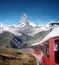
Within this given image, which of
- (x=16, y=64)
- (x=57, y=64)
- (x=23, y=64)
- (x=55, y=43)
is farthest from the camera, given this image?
(x=23, y=64)

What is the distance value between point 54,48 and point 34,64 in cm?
1461

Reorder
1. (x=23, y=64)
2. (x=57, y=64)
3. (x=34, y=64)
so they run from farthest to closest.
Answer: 1. (x=34, y=64)
2. (x=23, y=64)
3. (x=57, y=64)

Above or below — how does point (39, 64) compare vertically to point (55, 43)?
below

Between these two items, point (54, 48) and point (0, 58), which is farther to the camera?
point (0, 58)

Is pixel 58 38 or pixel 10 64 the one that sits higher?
pixel 58 38

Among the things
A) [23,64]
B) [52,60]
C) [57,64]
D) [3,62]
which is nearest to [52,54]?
[52,60]

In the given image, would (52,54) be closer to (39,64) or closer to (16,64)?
(16,64)

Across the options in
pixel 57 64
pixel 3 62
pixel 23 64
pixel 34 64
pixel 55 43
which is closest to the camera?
pixel 57 64

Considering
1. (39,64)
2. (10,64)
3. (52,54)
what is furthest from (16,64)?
(52,54)

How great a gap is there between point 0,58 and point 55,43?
10640mm

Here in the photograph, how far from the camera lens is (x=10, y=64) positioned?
2167cm

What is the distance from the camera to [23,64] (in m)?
24.3

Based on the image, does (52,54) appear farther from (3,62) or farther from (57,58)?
(3,62)

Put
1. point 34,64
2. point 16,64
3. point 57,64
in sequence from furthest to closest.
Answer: point 34,64 < point 16,64 < point 57,64
